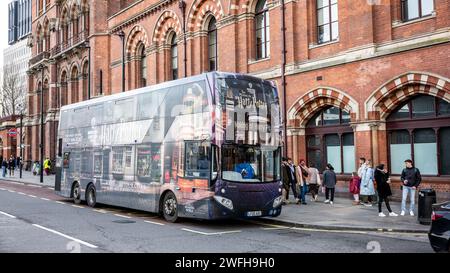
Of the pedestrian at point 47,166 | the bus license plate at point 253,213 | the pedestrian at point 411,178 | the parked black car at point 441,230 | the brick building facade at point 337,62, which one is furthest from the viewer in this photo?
the pedestrian at point 47,166

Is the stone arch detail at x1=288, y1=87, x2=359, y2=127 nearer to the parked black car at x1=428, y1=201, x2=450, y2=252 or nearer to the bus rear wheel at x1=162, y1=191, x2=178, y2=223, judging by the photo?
the bus rear wheel at x1=162, y1=191, x2=178, y2=223

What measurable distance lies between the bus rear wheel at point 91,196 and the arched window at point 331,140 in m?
9.44

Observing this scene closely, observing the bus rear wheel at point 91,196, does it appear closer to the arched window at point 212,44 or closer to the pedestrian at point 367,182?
the pedestrian at point 367,182

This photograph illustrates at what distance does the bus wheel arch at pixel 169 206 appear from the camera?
535 inches

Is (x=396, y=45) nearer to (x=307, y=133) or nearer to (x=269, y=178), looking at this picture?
(x=307, y=133)

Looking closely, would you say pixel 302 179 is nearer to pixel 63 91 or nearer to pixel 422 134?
pixel 422 134

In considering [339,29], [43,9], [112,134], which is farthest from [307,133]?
[43,9]

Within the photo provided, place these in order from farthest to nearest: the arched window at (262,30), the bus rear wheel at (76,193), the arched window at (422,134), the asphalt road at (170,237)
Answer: the arched window at (262,30) < the bus rear wheel at (76,193) < the arched window at (422,134) < the asphalt road at (170,237)

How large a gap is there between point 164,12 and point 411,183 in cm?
2051

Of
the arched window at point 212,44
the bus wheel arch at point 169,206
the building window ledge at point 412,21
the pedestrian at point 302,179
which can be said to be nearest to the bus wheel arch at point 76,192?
the bus wheel arch at point 169,206

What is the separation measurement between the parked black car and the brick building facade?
870 centimetres

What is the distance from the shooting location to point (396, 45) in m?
17.3

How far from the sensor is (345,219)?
45.8 feet

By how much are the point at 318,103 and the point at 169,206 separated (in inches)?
366
